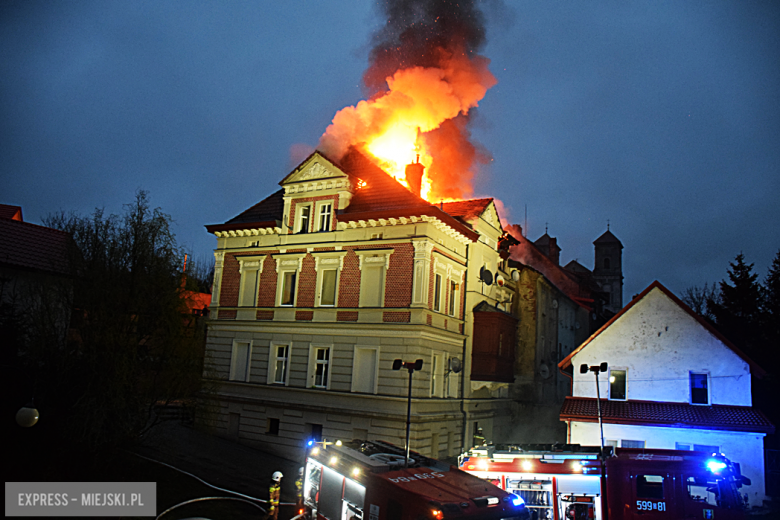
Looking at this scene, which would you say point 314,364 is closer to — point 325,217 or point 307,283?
point 307,283

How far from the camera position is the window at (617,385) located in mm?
23000

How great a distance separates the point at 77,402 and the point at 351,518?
8825 mm

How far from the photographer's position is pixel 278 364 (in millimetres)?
27828

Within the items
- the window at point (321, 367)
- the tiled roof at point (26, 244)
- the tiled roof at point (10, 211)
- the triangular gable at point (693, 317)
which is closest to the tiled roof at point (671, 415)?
the triangular gable at point (693, 317)

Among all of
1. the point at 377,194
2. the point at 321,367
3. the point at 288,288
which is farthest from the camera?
the point at 288,288

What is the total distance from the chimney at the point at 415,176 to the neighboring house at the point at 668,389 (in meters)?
11.5

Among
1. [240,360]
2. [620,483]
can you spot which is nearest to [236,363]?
[240,360]

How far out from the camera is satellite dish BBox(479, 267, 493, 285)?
95.2ft

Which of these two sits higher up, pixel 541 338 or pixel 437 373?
pixel 541 338

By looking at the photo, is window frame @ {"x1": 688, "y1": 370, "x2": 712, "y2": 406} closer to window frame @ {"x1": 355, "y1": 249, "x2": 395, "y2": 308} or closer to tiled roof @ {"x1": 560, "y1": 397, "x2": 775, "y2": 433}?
tiled roof @ {"x1": 560, "y1": 397, "x2": 775, "y2": 433}

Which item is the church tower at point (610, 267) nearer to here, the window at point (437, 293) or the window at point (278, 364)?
the window at point (437, 293)

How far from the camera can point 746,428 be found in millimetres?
19906

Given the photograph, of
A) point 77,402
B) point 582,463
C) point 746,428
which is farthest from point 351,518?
point 746,428

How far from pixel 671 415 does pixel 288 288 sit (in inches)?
699
